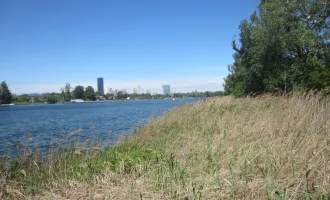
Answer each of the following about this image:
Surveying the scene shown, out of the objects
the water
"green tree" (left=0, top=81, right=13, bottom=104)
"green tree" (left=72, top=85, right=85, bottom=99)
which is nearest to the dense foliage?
the water

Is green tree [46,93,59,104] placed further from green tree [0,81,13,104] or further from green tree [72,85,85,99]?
green tree [0,81,13,104]

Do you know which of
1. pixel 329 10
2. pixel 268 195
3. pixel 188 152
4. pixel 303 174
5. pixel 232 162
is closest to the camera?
pixel 268 195

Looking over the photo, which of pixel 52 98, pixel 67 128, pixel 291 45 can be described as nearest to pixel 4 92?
pixel 52 98

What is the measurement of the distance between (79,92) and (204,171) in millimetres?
161077

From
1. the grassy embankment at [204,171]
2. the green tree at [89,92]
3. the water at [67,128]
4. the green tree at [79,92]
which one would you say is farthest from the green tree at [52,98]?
the grassy embankment at [204,171]

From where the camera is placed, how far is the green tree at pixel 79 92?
6063 inches

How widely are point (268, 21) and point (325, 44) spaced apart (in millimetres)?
4194

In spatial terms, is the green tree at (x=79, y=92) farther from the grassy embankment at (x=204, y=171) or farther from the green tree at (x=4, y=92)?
the grassy embankment at (x=204, y=171)

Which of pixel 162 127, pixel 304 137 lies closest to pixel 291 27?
pixel 162 127

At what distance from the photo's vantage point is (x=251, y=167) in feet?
11.4

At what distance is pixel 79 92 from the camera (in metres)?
155

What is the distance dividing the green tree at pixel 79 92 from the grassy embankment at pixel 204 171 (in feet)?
518

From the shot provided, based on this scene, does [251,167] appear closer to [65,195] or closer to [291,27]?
[65,195]

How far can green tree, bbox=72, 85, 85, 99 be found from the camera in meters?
154
